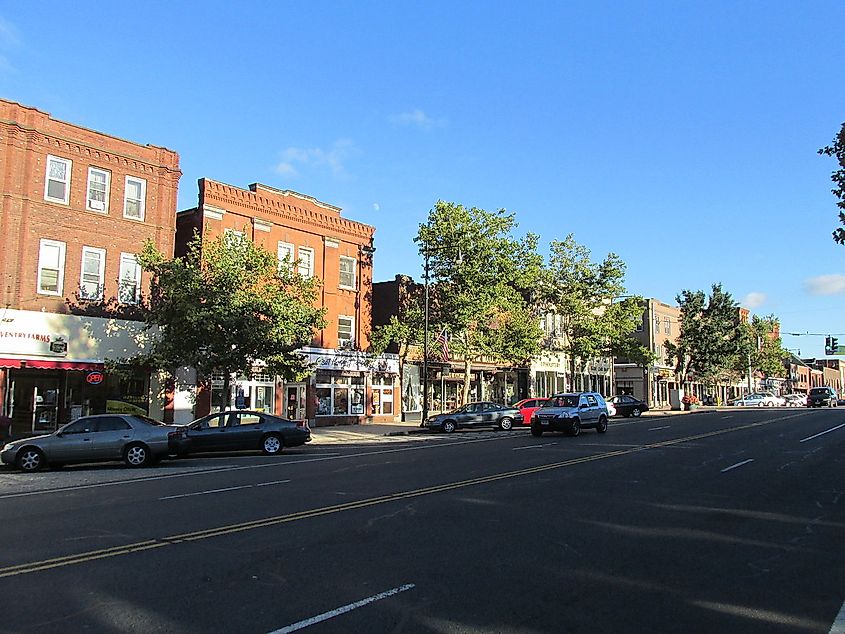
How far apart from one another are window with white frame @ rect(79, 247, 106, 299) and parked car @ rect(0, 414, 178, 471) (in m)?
10.0

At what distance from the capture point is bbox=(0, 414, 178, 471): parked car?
17484 millimetres

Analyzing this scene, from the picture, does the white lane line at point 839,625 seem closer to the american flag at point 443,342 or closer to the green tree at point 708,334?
the american flag at point 443,342

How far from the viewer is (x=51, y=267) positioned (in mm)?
26141

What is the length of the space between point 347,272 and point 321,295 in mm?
2520

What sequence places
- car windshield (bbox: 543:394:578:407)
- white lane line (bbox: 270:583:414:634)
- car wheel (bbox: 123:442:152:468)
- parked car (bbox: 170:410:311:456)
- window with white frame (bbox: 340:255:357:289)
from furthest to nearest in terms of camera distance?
window with white frame (bbox: 340:255:357:289)
car windshield (bbox: 543:394:578:407)
parked car (bbox: 170:410:311:456)
car wheel (bbox: 123:442:152:468)
white lane line (bbox: 270:583:414:634)

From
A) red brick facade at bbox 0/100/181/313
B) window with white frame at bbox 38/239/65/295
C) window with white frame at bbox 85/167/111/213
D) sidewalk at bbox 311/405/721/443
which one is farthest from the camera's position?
sidewalk at bbox 311/405/721/443

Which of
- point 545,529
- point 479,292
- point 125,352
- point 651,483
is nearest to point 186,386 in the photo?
point 125,352

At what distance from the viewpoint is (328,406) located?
35.6 metres

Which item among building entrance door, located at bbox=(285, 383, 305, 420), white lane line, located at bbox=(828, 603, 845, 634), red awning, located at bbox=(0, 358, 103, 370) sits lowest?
white lane line, located at bbox=(828, 603, 845, 634)

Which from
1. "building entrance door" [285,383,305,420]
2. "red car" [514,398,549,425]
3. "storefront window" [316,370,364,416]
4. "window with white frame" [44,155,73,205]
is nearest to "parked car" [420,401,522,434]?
"red car" [514,398,549,425]

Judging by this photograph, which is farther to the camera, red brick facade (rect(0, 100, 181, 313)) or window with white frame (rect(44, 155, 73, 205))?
window with white frame (rect(44, 155, 73, 205))

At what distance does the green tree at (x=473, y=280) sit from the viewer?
36844 millimetres

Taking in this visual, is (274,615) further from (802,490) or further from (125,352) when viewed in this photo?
(125,352)

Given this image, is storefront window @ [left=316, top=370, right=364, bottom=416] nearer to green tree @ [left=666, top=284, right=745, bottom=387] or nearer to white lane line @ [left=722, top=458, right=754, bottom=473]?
white lane line @ [left=722, top=458, right=754, bottom=473]
